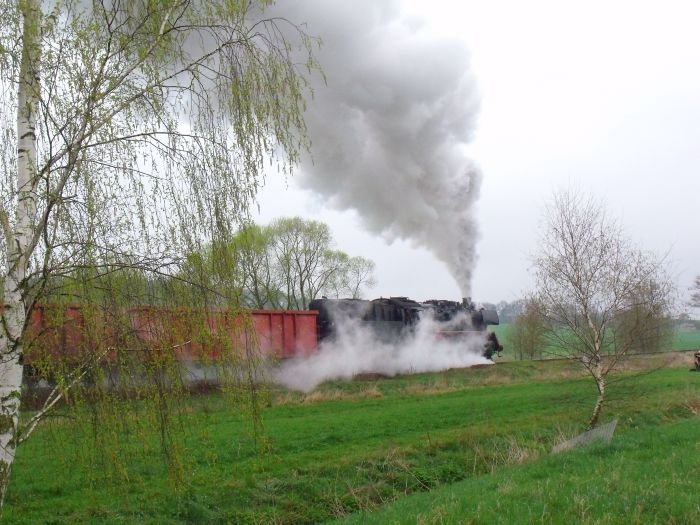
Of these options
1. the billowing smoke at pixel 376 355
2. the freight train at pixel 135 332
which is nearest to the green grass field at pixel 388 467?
the freight train at pixel 135 332

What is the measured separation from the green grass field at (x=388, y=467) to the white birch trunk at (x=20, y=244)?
396 mm

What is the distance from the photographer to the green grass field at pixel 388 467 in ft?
20.9

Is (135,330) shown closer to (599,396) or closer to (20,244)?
(20,244)

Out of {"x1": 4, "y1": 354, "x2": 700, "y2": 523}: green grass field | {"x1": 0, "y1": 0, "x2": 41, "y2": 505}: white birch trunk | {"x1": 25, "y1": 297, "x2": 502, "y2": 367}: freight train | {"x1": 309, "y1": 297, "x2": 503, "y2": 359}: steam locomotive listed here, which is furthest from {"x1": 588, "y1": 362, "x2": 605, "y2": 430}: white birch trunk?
{"x1": 0, "y1": 0, "x2": 41, "y2": 505}: white birch trunk

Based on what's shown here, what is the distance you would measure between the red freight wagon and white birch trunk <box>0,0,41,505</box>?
0.13 m

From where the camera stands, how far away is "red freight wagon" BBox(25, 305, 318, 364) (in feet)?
14.2

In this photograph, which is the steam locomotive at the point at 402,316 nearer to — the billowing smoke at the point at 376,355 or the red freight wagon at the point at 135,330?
the billowing smoke at the point at 376,355

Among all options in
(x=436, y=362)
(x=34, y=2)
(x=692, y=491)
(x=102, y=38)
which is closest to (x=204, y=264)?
(x=102, y=38)

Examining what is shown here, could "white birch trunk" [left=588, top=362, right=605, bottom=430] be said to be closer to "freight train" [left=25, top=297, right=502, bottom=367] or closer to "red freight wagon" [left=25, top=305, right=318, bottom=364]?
"freight train" [left=25, top=297, right=502, bottom=367]

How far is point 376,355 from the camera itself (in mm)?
27547

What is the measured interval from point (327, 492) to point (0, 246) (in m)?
8.11

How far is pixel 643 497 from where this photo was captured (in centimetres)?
699

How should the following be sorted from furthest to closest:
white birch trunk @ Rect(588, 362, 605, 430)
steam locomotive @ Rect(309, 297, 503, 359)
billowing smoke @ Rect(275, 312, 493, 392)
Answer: steam locomotive @ Rect(309, 297, 503, 359) < billowing smoke @ Rect(275, 312, 493, 392) < white birch trunk @ Rect(588, 362, 605, 430)

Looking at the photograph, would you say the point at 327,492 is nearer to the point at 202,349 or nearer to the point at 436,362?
the point at 202,349
